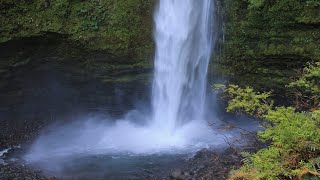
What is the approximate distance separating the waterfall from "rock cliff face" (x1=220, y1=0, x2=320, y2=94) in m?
0.63

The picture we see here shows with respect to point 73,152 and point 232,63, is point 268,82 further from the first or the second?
point 73,152

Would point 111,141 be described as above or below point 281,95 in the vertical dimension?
below

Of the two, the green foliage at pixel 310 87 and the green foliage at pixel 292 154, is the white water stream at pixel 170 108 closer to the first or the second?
the green foliage at pixel 310 87

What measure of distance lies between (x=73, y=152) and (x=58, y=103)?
86.1 inches

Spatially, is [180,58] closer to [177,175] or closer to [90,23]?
[90,23]

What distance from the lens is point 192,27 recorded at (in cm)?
948

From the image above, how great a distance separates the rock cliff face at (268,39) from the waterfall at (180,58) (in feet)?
2.06

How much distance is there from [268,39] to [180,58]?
A: 2.36 metres

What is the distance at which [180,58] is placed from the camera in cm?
970

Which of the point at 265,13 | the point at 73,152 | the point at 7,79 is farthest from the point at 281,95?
the point at 7,79

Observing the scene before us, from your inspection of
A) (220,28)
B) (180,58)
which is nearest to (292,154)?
(220,28)

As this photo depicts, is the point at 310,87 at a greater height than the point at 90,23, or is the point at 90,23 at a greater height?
the point at 90,23

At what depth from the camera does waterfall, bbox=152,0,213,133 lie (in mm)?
9422

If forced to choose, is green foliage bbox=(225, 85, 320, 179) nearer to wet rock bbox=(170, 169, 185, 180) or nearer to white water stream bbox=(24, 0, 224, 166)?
wet rock bbox=(170, 169, 185, 180)
